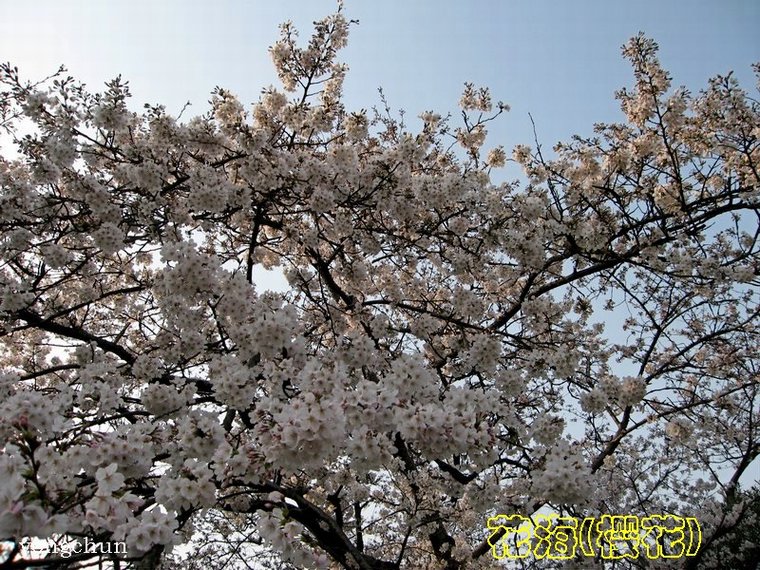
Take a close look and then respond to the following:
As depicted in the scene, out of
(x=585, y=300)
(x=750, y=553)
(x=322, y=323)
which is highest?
(x=322, y=323)

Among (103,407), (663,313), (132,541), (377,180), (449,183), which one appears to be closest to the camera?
(132,541)

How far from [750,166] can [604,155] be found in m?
1.96

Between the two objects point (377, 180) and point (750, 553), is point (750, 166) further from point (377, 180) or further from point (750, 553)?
point (750, 553)

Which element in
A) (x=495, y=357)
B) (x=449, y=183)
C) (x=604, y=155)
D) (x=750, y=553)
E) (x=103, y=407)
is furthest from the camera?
→ (x=750, y=553)

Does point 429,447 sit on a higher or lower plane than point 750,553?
higher

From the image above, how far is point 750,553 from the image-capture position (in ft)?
37.7

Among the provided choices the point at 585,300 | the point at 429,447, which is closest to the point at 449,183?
the point at 585,300

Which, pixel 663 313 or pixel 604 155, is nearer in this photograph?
pixel 604 155

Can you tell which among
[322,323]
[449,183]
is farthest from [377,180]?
[322,323]

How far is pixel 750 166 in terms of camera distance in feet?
23.6

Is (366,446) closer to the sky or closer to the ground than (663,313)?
closer to the ground

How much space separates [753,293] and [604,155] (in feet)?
10.6

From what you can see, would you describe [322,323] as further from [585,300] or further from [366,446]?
[366,446]

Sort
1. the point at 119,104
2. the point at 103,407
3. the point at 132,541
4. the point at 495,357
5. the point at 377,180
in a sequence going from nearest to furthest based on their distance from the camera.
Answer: the point at 132,541 < the point at 103,407 < the point at 495,357 < the point at 119,104 < the point at 377,180
